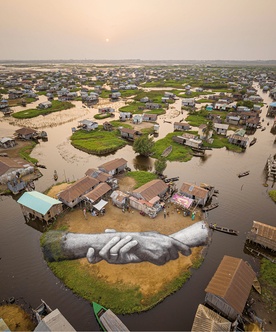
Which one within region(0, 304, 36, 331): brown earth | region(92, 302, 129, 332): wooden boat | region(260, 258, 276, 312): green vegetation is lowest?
region(0, 304, 36, 331): brown earth

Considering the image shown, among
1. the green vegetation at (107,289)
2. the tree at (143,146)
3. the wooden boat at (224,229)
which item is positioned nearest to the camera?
the green vegetation at (107,289)

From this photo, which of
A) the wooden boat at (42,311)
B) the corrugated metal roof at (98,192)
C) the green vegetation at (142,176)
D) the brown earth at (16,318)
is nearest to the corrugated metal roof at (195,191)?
the green vegetation at (142,176)

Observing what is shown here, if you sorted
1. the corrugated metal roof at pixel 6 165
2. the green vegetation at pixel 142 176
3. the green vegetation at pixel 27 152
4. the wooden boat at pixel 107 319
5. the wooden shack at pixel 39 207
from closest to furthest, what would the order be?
the wooden boat at pixel 107 319 < the wooden shack at pixel 39 207 < the corrugated metal roof at pixel 6 165 < the green vegetation at pixel 142 176 < the green vegetation at pixel 27 152

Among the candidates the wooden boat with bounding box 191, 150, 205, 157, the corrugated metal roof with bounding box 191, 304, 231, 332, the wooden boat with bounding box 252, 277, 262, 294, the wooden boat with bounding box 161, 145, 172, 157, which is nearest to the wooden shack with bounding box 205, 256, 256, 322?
the corrugated metal roof with bounding box 191, 304, 231, 332

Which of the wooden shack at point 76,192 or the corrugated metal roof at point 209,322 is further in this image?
the wooden shack at point 76,192

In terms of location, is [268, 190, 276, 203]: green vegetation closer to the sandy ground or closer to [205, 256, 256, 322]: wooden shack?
the sandy ground

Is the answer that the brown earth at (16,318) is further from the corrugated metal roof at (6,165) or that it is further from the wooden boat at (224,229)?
the corrugated metal roof at (6,165)

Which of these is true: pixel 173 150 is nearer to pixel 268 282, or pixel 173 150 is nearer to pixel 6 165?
pixel 268 282
